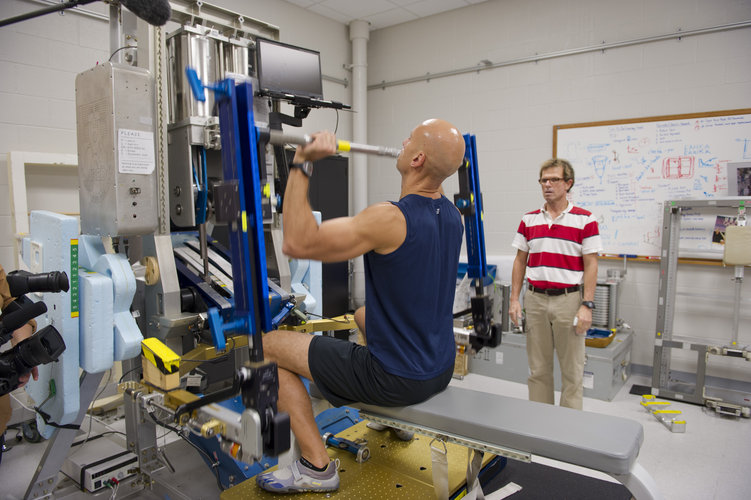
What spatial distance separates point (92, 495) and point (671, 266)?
4268 mm

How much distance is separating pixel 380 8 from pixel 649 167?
3306mm

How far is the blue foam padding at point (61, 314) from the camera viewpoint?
84.2 inches

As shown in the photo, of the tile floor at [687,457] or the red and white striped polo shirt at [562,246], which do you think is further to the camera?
the red and white striped polo shirt at [562,246]

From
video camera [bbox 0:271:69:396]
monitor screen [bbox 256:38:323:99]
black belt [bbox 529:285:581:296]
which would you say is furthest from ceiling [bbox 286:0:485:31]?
video camera [bbox 0:271:69:396]

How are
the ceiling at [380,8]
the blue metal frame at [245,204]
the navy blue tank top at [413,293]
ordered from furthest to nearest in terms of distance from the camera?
1. the ceiling at [380,8]
2. the navy blue tank top at [413,293]
3. the blue metal frame at [245,204]

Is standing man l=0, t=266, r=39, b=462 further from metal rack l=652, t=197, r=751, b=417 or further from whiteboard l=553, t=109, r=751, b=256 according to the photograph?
whiteboard l=553, t=109, r=751, b=256

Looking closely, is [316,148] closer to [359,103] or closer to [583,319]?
[583,319]

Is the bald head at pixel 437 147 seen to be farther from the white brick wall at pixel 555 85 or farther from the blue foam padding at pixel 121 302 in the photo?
the white brick wall at pixel 555 85

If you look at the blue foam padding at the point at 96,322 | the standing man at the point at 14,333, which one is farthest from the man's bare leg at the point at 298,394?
the standing man at the point at 14,333

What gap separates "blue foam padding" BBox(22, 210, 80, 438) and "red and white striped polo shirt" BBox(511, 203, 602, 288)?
8.66ft

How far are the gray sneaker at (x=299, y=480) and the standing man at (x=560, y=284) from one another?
176 cm

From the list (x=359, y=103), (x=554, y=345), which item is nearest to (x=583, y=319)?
(x=554, y=345)

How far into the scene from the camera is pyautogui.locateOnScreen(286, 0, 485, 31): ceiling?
5.44m

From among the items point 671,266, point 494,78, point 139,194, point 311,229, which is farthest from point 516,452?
point 494,78
